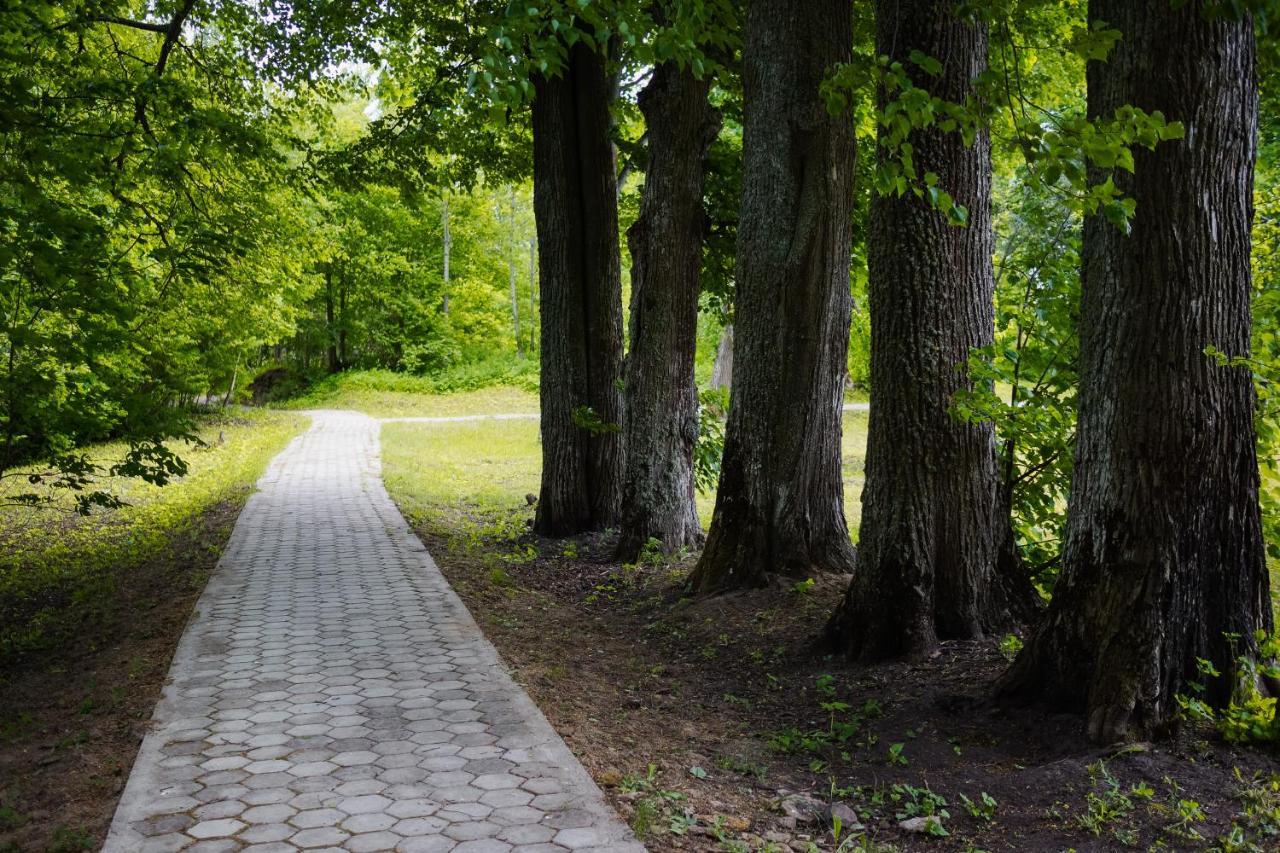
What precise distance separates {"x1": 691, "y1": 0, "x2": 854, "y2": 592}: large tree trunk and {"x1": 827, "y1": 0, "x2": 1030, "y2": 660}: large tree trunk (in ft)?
4.97


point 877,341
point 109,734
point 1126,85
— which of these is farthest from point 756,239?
point 109,734

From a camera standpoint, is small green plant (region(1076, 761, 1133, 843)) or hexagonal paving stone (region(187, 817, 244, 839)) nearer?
hexagonal paving stone (region(187, 817, 244, 839))

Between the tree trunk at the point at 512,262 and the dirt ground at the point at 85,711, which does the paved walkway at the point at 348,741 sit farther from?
the tree trunk at the point at 512,262

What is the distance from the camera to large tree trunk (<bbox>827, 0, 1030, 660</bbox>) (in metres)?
5.78

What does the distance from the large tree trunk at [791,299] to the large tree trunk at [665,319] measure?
2.12 meters

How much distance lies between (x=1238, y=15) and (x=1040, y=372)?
126 inches

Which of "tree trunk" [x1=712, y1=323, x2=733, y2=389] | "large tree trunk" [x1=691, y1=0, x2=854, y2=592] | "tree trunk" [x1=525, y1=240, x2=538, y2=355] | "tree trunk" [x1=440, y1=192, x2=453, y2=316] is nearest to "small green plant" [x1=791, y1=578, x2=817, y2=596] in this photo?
"large tree trunk" [x1=691, y1=0, x2=854, y2=592]

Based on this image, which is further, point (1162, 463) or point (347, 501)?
point (347, 501)

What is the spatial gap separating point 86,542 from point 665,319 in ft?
26.5

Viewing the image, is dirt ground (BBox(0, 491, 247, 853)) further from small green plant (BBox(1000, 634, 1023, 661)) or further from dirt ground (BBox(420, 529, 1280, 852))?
small green plant (BBox(1000, 634, 1023, 661))

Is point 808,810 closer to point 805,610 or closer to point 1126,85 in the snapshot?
point 805,610

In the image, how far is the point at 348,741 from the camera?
4730 mm

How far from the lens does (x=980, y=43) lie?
5691 mm

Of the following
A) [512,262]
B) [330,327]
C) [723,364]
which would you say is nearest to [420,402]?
[330,327]
